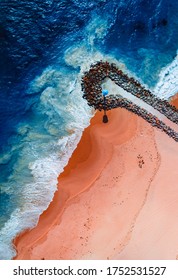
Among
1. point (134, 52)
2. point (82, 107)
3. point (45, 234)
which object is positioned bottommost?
point (45, 234)

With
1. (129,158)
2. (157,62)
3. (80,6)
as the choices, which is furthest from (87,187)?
(80,6)

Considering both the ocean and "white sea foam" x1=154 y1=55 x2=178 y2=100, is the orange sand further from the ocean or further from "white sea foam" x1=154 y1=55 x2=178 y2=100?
A: "white sea foam" x1=154 y1=55 x2=178 y2=100

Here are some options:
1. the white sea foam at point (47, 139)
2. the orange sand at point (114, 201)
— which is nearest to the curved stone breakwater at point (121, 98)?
the white sea foam at point (47, 139)

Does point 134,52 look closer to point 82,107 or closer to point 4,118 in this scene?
point 82,107

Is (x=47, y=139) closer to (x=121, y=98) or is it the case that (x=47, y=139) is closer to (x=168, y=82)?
(x=121, y=98)

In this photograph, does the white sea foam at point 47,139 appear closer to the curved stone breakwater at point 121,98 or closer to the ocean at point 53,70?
the ocean at point 53,70

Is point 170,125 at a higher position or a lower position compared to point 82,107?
lower

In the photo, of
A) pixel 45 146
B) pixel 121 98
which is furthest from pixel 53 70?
pixel 45 146
